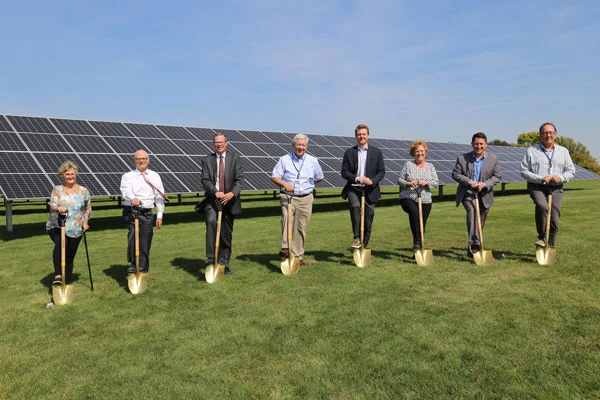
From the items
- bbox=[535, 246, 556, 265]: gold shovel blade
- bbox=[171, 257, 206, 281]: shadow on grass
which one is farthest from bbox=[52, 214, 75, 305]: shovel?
bbox=[535, 246, 556, 265]: gold shovel blade

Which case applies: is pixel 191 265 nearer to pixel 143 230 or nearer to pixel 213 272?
pixel 213 272

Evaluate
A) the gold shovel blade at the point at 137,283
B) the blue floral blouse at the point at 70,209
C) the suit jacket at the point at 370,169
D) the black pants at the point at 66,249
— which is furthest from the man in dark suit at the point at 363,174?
the black pants at the point at 66,249

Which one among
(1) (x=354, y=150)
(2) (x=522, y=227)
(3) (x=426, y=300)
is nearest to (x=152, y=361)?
(3) (x=426, y=300)

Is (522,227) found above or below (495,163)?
below

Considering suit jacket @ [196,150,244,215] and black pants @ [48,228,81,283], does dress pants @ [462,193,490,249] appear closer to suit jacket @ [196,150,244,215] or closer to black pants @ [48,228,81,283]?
suit jacket @ [196,150,244,215]

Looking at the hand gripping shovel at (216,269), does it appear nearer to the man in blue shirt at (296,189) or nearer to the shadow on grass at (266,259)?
the shadow on grass at (266,259)

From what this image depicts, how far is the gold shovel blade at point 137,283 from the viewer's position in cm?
610

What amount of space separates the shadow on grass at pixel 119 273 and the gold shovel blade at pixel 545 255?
638cm

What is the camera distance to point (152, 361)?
3898 millimetres

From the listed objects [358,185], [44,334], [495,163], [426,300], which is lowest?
[44,334]

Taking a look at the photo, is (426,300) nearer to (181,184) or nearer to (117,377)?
(117,377)

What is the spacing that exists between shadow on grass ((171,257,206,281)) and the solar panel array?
5.52 m

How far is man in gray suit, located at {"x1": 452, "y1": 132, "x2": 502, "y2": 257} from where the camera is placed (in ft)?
24.4

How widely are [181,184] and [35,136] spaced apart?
612 cm
